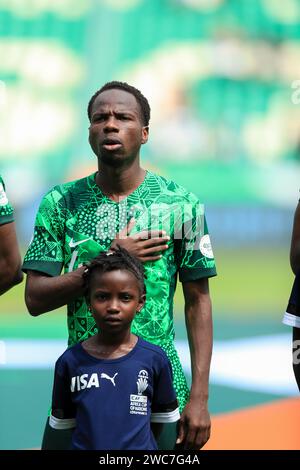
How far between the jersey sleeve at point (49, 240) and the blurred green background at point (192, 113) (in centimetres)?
236

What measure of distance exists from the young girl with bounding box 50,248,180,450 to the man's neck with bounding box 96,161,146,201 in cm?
24

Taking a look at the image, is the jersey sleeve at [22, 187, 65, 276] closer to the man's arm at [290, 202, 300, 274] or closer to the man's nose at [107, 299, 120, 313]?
the man's nose at [107, 299, 120, 313]

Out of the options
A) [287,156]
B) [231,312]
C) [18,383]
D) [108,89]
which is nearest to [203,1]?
[287,156]

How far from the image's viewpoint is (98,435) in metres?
2.55

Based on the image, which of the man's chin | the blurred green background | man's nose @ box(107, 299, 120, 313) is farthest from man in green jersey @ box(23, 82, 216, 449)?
the blurred green background

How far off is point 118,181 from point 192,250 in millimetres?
295

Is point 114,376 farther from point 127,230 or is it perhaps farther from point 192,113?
point 192,113

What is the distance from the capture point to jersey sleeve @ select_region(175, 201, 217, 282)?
284 centimetres

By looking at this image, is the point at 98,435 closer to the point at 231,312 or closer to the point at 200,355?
the point at 200,355

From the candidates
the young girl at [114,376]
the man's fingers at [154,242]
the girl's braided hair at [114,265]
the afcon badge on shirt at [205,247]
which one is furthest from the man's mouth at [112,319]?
the afcon badge on shirt at [205,247]

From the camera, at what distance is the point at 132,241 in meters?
2.75

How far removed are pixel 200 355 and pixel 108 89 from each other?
828 mm

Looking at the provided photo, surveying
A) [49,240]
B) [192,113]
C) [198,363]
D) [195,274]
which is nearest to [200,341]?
[198,363]

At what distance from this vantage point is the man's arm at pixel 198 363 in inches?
107
